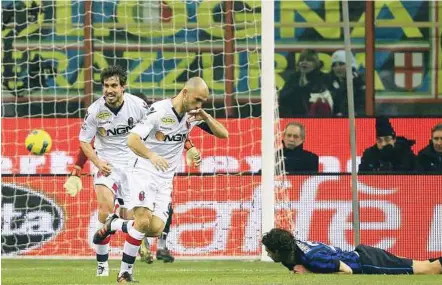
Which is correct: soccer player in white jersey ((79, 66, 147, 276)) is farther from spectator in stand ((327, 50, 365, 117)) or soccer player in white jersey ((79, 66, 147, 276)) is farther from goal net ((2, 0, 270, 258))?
spectator in stand ((327, 50, 365, 117))

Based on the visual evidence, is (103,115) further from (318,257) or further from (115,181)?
(318,257)

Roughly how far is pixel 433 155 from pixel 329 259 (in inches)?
215

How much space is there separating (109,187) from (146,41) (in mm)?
4078

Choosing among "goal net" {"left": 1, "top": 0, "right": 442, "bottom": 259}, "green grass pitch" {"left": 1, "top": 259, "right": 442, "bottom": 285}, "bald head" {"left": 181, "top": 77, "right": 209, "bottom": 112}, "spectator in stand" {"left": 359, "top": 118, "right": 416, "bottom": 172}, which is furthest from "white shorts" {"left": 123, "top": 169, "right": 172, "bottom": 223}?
"spectator in stand" {"left": 359, "top": 118, "right": 416, "bottom": 172}

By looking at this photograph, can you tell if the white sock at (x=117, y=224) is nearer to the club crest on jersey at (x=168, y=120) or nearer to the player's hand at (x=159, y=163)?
the club crest on jersey at (x=168, y=120)

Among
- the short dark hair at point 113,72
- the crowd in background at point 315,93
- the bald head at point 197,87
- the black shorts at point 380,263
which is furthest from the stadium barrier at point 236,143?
the bald head at point 197,87

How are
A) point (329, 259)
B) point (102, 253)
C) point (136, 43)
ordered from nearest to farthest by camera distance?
point (329, 259)
point (102, 253)
point (136, 43)

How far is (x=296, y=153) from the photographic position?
1511 cm

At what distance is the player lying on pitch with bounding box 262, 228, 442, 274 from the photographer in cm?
1008

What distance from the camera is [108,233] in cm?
1144

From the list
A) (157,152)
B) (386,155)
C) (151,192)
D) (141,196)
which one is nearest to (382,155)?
(386,155)

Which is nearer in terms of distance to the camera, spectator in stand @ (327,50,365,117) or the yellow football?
the yellow football

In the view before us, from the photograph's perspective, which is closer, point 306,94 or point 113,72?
point 113,72

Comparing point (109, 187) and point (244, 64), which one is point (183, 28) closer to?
point (244, 64)
